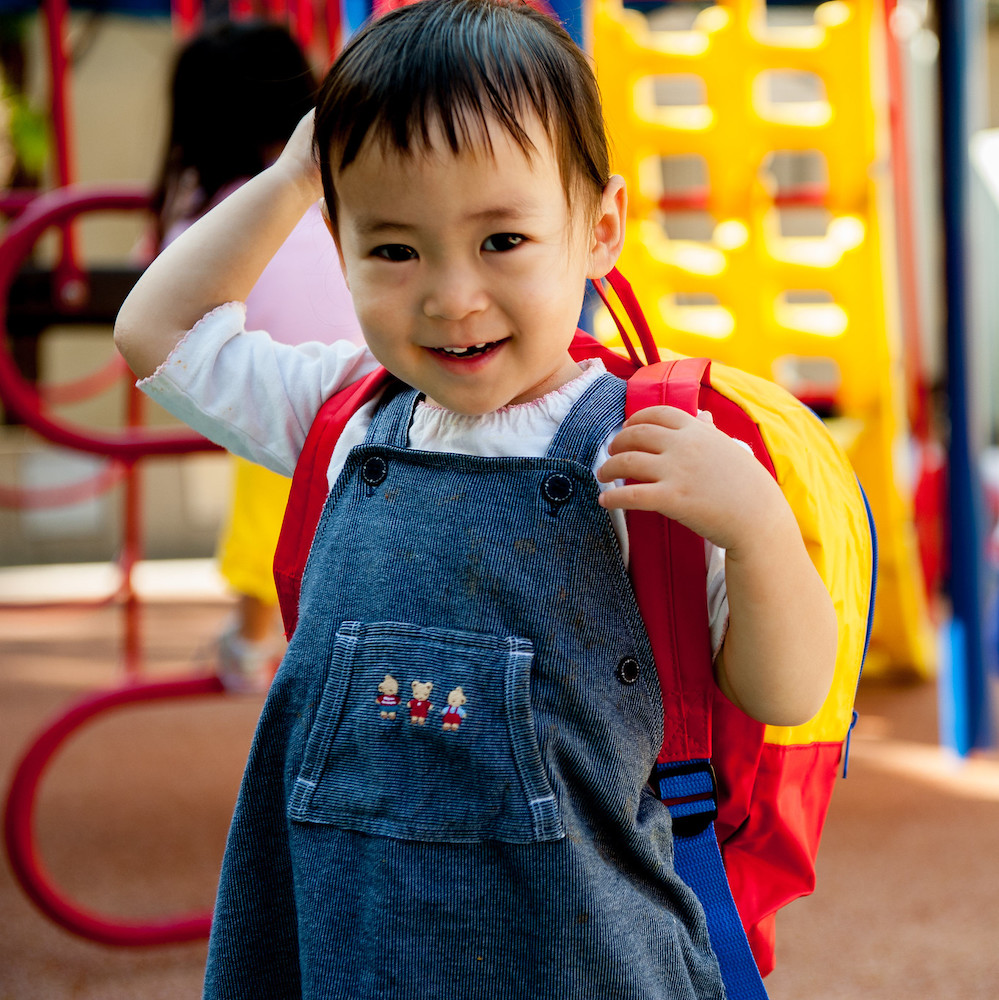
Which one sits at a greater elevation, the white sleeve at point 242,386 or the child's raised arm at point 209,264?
the child's raised arm at point 209,264

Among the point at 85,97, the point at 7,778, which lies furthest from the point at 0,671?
the point at 85,97

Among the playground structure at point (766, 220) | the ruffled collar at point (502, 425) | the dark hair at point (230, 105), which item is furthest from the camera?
the playground structure at point (766, 220)

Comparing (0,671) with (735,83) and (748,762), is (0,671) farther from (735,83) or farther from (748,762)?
(748,762)

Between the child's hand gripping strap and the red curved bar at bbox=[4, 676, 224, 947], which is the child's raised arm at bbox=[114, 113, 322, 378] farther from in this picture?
the red curved bar at bbox=[4, 676, 224, 947]

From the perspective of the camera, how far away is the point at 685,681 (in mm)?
719

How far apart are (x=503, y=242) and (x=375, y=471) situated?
173 mm

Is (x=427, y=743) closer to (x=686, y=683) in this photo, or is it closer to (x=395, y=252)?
(x=686, y=683)

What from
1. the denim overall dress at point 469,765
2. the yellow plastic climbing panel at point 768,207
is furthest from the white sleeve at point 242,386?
the yellow plastic climbing panel at point 768,207

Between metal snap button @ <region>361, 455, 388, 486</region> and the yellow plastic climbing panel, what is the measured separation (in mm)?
1908

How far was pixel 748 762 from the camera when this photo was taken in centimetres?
76

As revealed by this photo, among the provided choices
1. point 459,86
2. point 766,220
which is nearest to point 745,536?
point 459,86

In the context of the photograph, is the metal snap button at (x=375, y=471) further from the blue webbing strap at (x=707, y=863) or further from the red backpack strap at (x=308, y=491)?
the blue webbing strap at (x=707, y=863)

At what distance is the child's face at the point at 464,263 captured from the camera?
2.22 ft

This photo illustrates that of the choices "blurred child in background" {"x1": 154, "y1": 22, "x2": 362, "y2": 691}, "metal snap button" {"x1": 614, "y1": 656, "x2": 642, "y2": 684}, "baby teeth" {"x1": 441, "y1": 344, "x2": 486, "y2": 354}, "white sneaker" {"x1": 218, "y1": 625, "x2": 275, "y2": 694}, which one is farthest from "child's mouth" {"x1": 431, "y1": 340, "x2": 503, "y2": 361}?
"white sneaker" {"x1": 218, "y1": 625, "x2": 275, "y2": 694}
